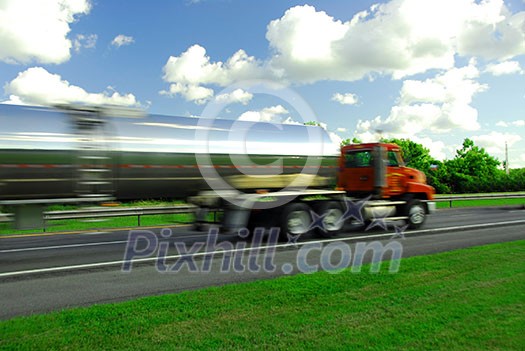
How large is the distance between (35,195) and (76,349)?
5718 millimetres

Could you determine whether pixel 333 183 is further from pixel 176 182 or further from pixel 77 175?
pixel 77 175

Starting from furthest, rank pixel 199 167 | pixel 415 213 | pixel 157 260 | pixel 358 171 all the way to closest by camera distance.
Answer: pixel 415 213 < pixel 358 171 < pixel 199 167 < pixel 157 260

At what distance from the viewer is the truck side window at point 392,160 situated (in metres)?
14.2

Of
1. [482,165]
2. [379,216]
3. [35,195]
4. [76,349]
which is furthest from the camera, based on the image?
[482,165]

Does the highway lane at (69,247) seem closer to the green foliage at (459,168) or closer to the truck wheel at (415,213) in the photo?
the truck wheel at (415,213)

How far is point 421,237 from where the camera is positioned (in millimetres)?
12414

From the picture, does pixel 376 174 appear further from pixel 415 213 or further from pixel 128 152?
pixel 128 152

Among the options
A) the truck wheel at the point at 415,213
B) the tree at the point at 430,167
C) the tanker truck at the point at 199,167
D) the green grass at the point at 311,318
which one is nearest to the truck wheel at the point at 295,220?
the tanker truck at the point at 199,167

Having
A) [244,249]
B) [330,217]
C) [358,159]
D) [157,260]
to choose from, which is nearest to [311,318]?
[157,260]

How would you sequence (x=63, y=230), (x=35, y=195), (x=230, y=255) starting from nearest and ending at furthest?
(x=35, y=195) → (x=230, y=255) → (x=63, y=230)

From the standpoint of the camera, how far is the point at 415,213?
14508 millimetres

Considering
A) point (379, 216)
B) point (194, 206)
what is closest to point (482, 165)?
point (379, 216)

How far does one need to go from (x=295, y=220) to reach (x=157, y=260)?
4173mm

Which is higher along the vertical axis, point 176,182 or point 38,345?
point 176,182
